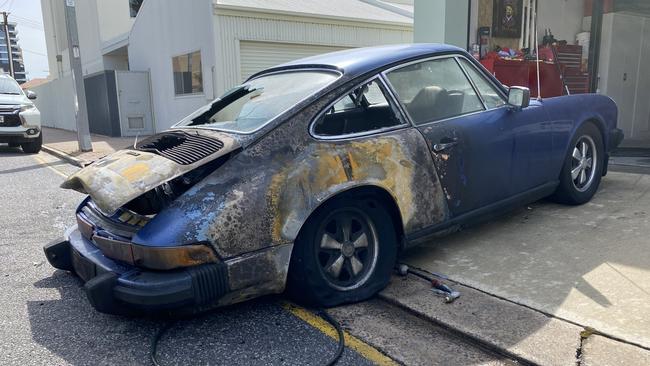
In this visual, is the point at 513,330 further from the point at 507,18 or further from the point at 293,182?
the point at 507,18

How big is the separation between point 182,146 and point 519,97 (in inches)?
108

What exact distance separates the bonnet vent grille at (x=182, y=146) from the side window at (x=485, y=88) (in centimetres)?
225

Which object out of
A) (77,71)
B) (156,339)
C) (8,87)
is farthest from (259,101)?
(8,87)

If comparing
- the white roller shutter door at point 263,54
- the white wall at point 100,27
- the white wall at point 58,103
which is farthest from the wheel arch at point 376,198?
the white wall at point 58,103

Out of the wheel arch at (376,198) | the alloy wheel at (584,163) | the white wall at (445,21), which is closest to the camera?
the wheel arch at (376,198)

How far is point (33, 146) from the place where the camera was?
13602mm

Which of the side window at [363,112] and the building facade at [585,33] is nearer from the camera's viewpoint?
the side window at [363,112]

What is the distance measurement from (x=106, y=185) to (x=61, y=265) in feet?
3.73

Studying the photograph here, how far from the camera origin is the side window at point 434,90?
12.5 ft

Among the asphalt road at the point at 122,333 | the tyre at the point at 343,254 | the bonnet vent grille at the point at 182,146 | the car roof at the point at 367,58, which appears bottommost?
the asphalt road at the point at 122,333

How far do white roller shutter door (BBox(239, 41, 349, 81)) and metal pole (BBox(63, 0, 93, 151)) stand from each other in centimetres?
390

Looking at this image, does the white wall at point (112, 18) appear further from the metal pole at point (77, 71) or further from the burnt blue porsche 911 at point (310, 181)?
the burnt blue porsche 911 at point (310, 181)

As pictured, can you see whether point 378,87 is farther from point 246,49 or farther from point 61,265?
point 246,49

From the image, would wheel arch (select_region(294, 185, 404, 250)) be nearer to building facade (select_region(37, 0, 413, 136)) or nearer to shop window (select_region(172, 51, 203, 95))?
building facade (select_region(37, 0, 413, 136))
